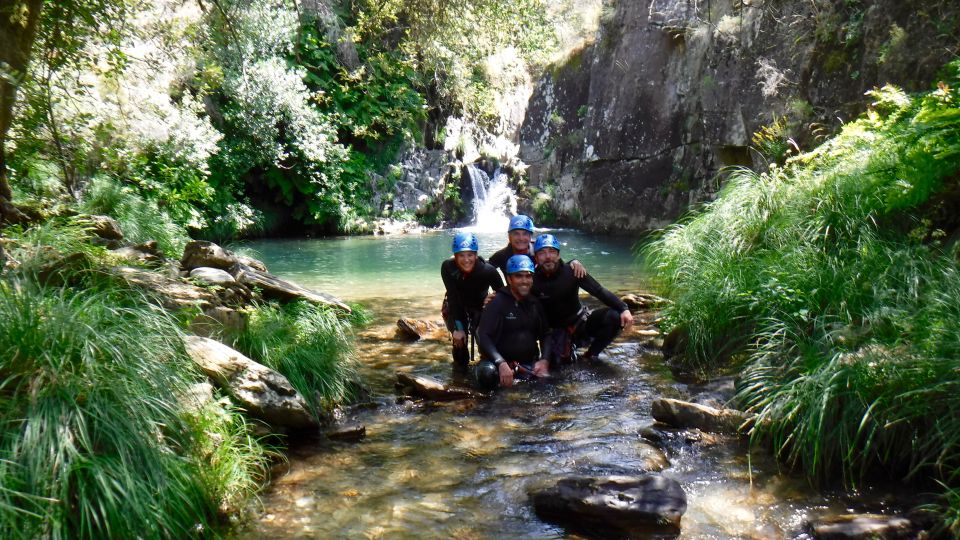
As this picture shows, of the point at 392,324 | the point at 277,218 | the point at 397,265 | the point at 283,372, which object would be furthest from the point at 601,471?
the point at 277,218

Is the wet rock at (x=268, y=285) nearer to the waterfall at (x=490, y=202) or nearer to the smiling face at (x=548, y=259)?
the smiling face at (x=548, y=259)

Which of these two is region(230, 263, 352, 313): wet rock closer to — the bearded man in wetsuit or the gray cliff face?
the bearded man in wetsuit

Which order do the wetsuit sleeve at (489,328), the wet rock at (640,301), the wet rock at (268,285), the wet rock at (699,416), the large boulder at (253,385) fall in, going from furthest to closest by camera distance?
the wet rock at (640,301)
the wet rock at (268,285)
the wetsuit sleeve at (489,328)
the wet rock at (699,416)
the large boulder at (253,385)

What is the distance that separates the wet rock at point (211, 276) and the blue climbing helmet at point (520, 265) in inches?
95.7

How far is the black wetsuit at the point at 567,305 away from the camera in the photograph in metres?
6.68

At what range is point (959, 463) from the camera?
324 cm

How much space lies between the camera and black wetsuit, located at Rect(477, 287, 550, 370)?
20.0 feet

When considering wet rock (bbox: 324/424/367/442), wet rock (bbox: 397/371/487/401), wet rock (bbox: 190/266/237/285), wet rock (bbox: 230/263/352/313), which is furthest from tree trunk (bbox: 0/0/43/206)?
wet rock (bbox: 397/371/487/401)

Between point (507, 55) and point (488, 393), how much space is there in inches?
862

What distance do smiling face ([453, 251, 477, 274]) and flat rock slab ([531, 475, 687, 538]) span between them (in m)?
3.11

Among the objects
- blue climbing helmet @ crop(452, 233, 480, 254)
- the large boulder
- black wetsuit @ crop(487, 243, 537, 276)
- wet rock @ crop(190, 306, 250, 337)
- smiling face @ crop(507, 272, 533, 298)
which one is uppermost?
blue climbing helmet @ crop(452, 233, 480, 254)

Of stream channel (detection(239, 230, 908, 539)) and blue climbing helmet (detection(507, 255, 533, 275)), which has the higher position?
blue climbing helmet (detection(507, 255, 533, 275))

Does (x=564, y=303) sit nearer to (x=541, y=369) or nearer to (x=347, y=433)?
(x=541, y=369)


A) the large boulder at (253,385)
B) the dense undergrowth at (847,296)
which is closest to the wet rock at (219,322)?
the large boulder at (253,385)
